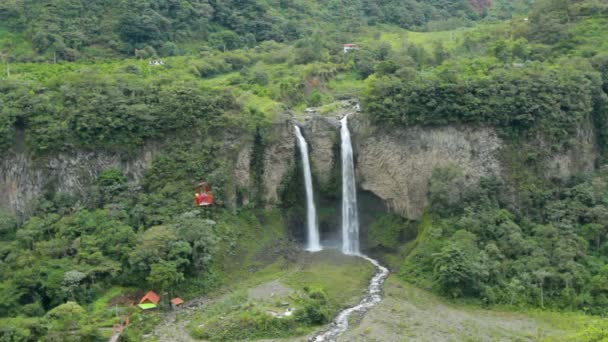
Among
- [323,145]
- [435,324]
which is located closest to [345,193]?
[323,145]

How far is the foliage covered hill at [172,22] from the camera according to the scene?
4947 cm

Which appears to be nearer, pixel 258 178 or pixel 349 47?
pixel 258 178

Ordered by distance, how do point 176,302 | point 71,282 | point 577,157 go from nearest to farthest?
point 71,282, point 176,302, point 577,157

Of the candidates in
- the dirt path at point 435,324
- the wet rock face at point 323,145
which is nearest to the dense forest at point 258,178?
the dirt path at point 435,324

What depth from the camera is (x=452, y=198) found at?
3606 centimetres

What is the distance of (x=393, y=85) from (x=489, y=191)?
23.0ft

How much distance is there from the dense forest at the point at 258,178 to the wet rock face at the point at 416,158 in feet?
1.87

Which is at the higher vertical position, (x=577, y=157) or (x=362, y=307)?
(x=577, y=157)

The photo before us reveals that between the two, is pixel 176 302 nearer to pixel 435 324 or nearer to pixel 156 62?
pixel 435 324

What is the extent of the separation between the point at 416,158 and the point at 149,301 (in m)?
14.9

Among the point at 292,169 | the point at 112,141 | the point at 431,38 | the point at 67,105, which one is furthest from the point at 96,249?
the point at 431,38

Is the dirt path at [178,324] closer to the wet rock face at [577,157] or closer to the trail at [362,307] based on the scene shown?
the trail at [362,307]

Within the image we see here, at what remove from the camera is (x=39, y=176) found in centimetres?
3556

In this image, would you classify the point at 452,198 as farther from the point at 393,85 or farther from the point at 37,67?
the point at 37,67
